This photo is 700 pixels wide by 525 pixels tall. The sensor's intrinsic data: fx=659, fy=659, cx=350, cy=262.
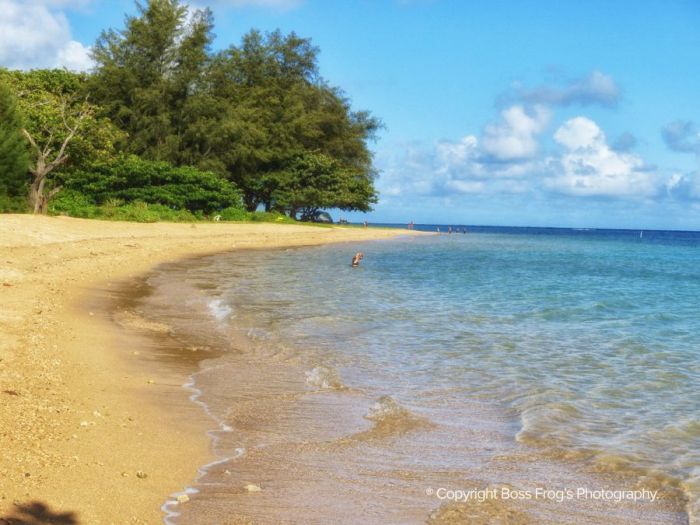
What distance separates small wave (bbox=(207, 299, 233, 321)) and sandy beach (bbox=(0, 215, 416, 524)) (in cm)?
226

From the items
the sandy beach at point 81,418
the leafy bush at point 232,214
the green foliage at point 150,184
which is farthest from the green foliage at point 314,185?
the sandy beach at point 81,418

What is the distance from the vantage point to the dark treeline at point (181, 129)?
34.3m

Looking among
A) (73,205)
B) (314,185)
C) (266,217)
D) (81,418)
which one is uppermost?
(314,185)

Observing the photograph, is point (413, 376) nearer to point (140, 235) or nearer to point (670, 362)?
point (670, 362)

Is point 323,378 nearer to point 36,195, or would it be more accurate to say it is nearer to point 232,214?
point 36,195

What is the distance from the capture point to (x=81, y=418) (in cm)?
584

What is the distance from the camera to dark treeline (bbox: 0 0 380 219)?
34281 millimetres

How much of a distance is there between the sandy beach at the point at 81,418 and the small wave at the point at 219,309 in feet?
7.43

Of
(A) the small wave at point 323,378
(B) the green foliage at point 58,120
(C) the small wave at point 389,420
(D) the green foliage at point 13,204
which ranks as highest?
(B) the green foliage at point 58,120

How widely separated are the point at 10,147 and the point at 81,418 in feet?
90.6

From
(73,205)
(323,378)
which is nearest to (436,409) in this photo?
(323,378)

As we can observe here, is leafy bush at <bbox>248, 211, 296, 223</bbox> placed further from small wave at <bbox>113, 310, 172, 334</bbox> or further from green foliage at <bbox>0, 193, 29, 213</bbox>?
small wave at <bbox>113, 310, 172, 334</bbox>

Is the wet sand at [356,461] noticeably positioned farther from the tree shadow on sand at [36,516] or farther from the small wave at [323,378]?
the tree shadow on sand at [36,516]

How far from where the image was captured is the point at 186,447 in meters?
5.51
